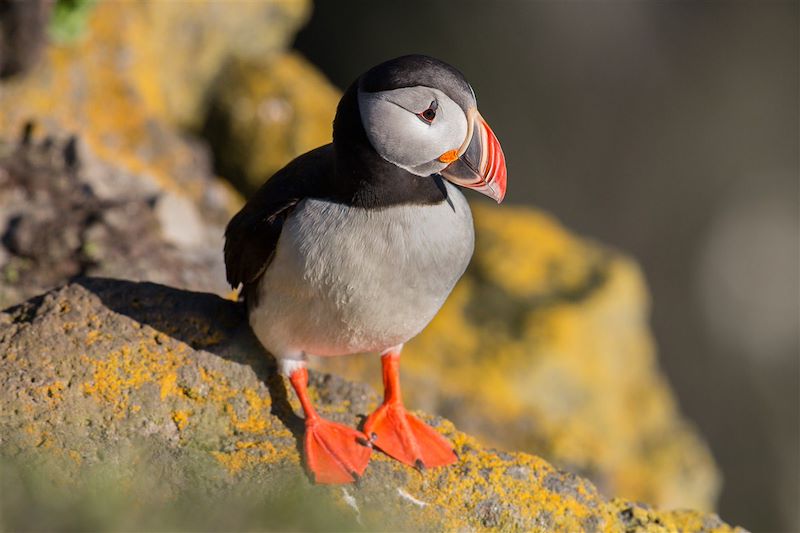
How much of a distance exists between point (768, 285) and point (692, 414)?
123 inches

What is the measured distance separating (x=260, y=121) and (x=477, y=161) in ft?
18.3

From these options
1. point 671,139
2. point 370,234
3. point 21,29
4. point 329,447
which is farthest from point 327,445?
point 671,139

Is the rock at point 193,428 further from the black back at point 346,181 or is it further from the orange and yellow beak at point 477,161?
the orange and yellow beak at point 477,161

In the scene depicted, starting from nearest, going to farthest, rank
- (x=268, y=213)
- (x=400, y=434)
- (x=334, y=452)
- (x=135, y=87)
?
(x=334, y=452) < (x=268, y=213) < (x=400, y=434) < (x=135, y=87)

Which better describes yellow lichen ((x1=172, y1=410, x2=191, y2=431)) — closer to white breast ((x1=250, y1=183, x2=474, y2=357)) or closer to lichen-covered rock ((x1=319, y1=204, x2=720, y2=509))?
white breast ((x1=250, y1=183, x2=474, y2=357))

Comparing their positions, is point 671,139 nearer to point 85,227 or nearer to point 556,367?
point 556,367

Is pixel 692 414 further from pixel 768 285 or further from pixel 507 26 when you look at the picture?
pixel 507 26

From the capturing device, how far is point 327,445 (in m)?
4.21

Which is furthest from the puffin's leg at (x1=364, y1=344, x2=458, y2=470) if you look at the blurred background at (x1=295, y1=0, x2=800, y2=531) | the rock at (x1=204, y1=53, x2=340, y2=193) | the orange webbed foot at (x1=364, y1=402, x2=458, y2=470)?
the blurred background at (x1=295, y1=0, x2=800, y2=531)

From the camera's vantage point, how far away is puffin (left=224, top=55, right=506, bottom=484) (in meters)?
3.88

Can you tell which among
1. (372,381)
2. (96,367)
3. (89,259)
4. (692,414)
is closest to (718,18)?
(692,414)

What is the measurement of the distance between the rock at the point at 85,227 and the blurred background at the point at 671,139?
6.74 meters

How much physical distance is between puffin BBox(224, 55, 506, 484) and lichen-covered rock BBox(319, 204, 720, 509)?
252 cm

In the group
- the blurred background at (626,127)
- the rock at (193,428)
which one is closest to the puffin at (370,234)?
the rock at (193,428)
